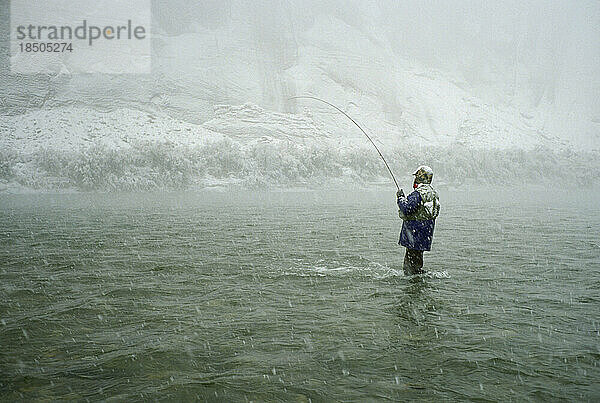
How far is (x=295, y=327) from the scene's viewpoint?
7.96 metres

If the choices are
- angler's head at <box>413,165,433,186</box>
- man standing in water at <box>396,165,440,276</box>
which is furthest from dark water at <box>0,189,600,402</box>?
angler's head at <box>413,165,433,186</box>

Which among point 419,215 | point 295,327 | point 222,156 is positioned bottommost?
point 295,327

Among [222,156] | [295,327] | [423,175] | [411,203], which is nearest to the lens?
[295,327]

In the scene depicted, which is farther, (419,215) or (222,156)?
(222,156)

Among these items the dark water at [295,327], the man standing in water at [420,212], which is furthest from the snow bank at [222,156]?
the man standing in water at [420,212]

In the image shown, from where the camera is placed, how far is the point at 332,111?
645 feet

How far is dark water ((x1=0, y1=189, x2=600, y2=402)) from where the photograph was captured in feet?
18.5

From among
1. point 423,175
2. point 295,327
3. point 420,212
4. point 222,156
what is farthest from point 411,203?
point 222,156

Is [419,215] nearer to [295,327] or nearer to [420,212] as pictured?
[420,212]

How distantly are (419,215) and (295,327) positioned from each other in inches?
188

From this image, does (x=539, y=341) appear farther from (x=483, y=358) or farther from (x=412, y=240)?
(x=412, y=240)

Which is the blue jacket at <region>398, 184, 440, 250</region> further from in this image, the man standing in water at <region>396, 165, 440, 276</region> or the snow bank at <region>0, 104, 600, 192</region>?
the snow bank at <region>0, 104, 600, 192</region>

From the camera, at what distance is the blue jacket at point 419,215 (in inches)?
443

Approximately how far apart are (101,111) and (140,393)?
171m
